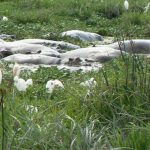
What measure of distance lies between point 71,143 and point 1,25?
9.02m

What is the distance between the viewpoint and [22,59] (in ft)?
29.5

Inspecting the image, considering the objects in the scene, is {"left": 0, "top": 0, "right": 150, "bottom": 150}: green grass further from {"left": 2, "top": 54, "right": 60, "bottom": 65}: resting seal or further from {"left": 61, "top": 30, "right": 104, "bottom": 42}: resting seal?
{"left": 61, "top": 30, "right": 104, "bottom": 42}: resting seal

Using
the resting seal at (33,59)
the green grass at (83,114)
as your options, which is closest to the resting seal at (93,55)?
the resting seal at (33,59)

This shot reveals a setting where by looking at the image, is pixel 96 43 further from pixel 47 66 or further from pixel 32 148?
pixel 32 148

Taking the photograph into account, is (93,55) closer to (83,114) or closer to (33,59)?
(33,59)

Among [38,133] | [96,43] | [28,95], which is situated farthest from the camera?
[96,43]

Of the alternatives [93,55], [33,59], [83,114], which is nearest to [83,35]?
[93,55]

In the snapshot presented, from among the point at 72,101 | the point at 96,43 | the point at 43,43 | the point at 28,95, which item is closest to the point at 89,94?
the point at 72,101

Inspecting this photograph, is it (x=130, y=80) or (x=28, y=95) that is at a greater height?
(x=130, y=80)

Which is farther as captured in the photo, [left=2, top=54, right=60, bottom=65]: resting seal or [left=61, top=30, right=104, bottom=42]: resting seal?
[left=61, top=30, right=104, bottom=42]: resting seal

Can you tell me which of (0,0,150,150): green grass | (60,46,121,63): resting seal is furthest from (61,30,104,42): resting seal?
(0,0,150,150): green grass

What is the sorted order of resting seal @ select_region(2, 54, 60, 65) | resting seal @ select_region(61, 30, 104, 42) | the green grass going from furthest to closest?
resting seal @ select_region(61, 30, 104, 42) → resting seal @ select_region(2, 54, 60, 65) → the green grass

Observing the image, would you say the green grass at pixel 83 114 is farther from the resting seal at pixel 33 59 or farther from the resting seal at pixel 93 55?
the resting seal at pixel 93 55

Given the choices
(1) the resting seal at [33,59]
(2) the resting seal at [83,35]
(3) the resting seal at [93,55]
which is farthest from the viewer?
(2) the resting seal at [83,35]
